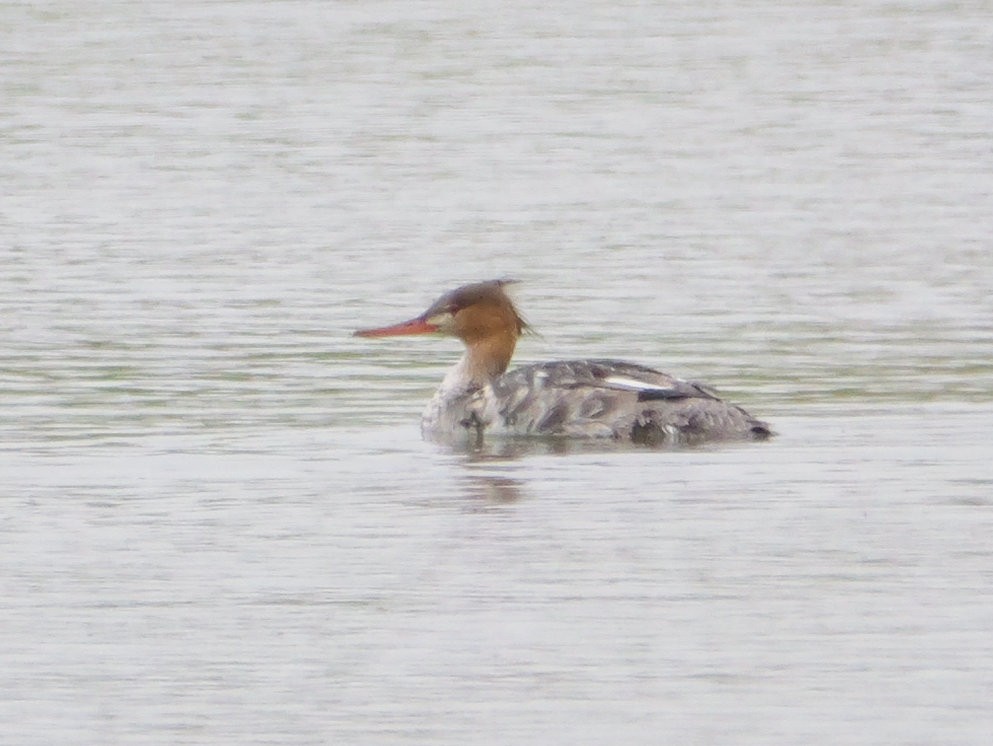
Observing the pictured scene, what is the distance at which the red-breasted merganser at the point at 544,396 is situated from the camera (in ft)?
43.3

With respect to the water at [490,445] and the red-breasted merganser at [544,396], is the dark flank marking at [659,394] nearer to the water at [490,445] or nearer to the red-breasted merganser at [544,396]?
the red-breasted merganser at [544,396]

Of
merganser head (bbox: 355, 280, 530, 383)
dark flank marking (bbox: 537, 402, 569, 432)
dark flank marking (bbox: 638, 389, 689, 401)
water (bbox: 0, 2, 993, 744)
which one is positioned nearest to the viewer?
water (bbox: 0, 2, 993, 744)

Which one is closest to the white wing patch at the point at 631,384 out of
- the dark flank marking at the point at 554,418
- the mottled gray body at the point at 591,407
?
the mottled gray body at the point at 591,407

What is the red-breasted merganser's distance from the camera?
43.3ft

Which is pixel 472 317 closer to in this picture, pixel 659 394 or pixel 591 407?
pixel 591 407

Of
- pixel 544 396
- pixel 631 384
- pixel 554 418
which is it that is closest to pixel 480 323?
pixel 544 396

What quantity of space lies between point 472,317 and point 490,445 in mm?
1256

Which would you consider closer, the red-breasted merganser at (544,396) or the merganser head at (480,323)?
the red-breasted merganser at (544,396)

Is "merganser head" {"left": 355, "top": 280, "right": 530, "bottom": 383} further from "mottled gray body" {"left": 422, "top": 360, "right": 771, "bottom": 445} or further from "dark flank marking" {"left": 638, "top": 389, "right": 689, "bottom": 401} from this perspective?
"dark flank marking" {"left": 638, "top": 389, "right": 689, "bottom": 401}

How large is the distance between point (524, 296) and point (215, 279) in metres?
2.16

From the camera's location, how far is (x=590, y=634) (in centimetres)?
903

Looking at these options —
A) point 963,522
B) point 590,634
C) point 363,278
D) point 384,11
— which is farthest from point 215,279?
point 384,11

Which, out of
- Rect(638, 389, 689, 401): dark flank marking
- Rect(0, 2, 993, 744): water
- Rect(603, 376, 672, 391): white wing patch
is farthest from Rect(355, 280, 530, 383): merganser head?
Rect(638, 389, 689, 401): dark flank marking

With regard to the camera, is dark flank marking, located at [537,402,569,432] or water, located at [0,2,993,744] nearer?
water, located at [0,2,993,744]
